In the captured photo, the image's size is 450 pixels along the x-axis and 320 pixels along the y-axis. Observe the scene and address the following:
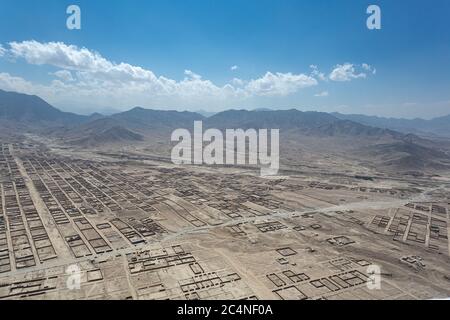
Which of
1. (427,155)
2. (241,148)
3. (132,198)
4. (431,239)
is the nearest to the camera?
(431,239)

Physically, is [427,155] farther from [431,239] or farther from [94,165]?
[94,165]

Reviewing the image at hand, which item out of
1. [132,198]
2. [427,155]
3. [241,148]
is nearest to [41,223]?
[132,198]

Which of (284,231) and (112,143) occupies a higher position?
(112,143)

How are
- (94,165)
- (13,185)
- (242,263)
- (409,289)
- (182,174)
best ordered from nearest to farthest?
(409,289)
(242,263)
(13,185)
(182,174)
(94,165)
